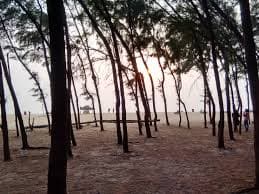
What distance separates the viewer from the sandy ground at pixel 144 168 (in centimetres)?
1072

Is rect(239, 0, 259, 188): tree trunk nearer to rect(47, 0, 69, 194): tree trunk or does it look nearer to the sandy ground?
the sandy ground

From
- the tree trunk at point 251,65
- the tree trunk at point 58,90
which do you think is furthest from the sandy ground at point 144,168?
the tree trunk at point 58,90

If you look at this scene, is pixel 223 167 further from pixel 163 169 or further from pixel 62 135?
pixel 62 135

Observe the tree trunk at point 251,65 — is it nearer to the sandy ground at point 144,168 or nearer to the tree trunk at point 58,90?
the sandy ground at point 144,168

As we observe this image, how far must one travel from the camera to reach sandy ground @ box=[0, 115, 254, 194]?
10719 millimetres

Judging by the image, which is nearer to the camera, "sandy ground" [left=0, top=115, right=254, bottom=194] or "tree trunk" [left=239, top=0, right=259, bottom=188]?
"tree trunk" [left=239, top=0, right=259, bottom=188]

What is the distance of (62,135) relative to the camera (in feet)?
25.9

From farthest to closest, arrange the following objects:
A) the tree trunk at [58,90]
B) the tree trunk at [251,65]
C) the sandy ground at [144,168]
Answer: the sandy ground at [144,168] → the tree trunk at [251,65] → the tree trunk at [58,90]

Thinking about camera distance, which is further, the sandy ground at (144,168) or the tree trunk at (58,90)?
the sandy ground at (144,168)

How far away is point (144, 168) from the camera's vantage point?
13.5 m

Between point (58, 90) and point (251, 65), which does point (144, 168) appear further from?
point (58, 90)

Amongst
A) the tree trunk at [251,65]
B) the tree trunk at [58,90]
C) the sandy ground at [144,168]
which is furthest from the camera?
the sandy ground at [144,168]

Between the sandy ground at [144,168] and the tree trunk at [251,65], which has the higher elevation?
the tree trunk at [251,65]

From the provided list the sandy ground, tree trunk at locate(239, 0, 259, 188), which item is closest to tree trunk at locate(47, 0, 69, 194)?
the sandy ground
